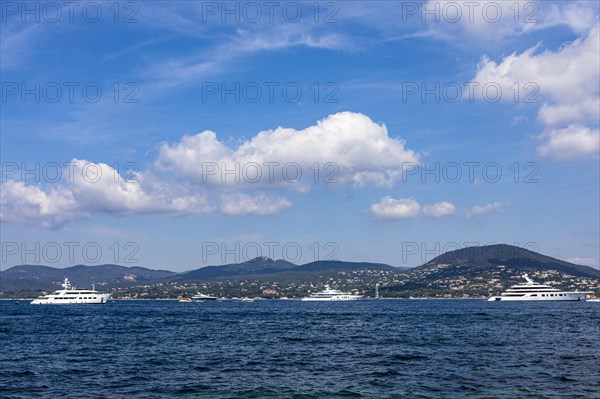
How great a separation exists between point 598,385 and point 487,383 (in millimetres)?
7311

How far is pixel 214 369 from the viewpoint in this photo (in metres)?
50.2

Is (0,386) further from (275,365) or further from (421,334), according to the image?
(421,334)

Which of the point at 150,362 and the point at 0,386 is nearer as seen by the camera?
the point at 0,386

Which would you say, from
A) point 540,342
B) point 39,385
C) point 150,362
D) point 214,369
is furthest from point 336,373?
point 540,342

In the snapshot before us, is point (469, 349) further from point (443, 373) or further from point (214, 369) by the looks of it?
point (214, 369)

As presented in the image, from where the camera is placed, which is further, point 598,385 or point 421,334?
point 421,334

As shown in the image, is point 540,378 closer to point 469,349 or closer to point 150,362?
point 469,349

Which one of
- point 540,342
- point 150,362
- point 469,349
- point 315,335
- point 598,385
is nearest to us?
point 598,385

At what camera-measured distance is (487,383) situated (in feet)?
135

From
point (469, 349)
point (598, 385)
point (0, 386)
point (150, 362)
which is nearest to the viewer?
point (598, 385)

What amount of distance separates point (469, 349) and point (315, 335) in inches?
1107

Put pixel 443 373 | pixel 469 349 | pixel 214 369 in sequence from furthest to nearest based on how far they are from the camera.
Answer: pixel 469 349 < pixel 214 369 < pixel 443 373

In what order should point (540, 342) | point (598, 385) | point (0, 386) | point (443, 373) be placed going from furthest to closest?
point (540, 342) < point (443, 373) < point (0, 386) < point (598, 385)

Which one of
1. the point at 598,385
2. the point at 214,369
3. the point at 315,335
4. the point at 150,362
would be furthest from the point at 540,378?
the point at 315,335
